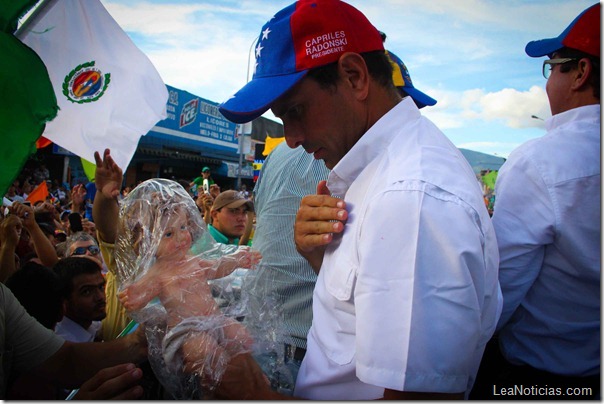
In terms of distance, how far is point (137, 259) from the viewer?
5.45ft

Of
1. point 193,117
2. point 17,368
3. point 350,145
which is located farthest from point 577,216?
point 193,117

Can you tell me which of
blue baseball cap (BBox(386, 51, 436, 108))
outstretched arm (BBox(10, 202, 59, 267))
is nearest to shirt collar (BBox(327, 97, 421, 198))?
blue baseball cap (BBox(386, 51, 436, 108))

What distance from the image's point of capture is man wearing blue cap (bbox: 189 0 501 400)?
863 millimetres

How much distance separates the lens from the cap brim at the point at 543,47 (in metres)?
1.70

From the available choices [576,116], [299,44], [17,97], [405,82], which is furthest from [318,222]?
[405,82]

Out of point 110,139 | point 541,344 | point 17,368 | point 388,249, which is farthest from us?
point 110,139

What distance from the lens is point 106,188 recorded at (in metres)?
2.67

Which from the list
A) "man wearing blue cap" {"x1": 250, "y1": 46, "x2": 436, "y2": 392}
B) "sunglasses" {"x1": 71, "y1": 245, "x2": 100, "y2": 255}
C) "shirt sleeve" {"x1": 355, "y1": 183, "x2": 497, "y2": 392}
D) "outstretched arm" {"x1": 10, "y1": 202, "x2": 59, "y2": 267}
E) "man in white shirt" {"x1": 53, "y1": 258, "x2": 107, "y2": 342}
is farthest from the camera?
"sunglasses" {"x1": 71, "y1": 245, "x2": 100, "y2": 255}

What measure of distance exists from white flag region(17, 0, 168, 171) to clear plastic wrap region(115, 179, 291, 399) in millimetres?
1086

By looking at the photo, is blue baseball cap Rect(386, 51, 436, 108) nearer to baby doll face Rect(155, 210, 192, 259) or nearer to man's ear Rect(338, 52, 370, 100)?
man's ear Rect(338, 52, 370, 100)

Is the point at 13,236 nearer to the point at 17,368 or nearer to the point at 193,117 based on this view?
the point at 17,368

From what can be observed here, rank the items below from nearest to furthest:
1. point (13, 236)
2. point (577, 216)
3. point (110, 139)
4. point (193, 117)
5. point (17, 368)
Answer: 1. point (577, 216)
2. point (17, 368)
3. point (110, 139)
4. point (13, 236)
5. point (193, 117)

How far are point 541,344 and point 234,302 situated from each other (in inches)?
45.0

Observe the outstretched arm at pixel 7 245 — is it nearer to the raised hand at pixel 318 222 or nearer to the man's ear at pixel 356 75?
the raised hand at pixel 318 222
